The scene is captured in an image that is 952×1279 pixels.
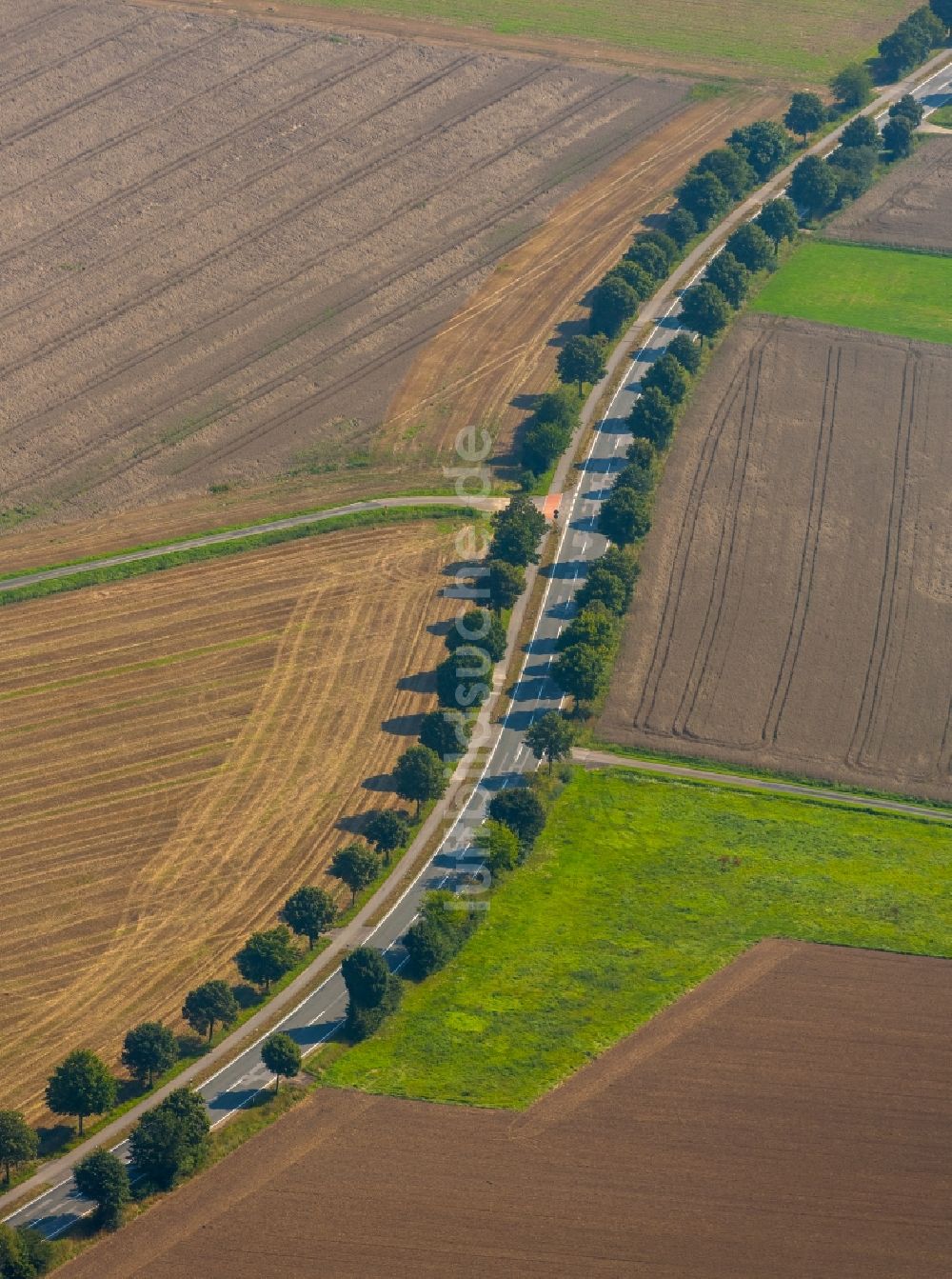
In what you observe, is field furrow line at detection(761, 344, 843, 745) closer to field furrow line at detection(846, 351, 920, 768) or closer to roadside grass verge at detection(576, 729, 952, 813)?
roadside grass verge at detection(576, 729, 952, 813)

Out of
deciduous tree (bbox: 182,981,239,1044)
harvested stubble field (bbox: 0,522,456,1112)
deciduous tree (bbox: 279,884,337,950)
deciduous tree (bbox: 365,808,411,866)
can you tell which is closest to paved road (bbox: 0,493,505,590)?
harvested stubble field (bbox: 0,522,456,1112)

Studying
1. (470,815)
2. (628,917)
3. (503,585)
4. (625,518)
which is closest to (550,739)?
(470,815)

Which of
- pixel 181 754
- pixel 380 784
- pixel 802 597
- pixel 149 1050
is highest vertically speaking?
pixel 802 597

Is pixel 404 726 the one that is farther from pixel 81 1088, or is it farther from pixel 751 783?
pixel 81 1088

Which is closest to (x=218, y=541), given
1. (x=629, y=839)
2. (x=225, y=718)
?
(x=225, y=718)

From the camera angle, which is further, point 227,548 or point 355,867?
point 227,548

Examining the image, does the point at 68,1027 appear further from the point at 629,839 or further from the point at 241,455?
the point at 241,455

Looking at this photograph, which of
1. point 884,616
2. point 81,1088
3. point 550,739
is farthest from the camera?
point 884,616
